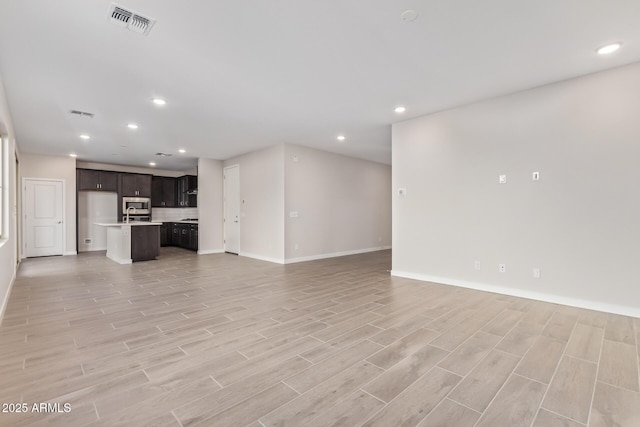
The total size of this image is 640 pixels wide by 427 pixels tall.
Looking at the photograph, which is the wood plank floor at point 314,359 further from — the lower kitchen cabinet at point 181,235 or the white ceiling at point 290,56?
the lower kitchen cabinet at point 181,235

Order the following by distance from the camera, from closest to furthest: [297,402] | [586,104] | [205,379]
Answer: [297,402] < [205,379] < [586,104]

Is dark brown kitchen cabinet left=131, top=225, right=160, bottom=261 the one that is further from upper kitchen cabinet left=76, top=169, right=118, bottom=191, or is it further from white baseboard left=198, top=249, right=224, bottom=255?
upper kitchen cabinet left=76, top=169, right=118, bottom=191

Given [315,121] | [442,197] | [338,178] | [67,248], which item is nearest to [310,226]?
[338,178]

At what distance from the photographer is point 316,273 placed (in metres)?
5.54

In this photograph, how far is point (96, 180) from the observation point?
342 inches

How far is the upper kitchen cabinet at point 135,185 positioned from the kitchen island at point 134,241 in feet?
7.16

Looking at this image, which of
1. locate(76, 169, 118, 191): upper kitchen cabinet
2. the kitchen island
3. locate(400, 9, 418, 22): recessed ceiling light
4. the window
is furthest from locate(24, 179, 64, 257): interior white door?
locate(400, 9, 418, 22): recessed ceiling light

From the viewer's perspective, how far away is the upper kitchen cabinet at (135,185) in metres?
9.07

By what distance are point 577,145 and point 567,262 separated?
1404mm

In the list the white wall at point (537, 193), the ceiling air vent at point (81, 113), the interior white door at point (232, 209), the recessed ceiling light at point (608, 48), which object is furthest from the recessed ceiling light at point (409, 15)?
the interior white door at point (232, 209)

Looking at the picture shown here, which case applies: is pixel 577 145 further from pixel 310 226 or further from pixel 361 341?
pixel 310 226

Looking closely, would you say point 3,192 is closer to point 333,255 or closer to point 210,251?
point 210,251

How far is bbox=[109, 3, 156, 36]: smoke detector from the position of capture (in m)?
2.30

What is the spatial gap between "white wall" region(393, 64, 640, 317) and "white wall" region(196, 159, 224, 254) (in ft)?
18.9
